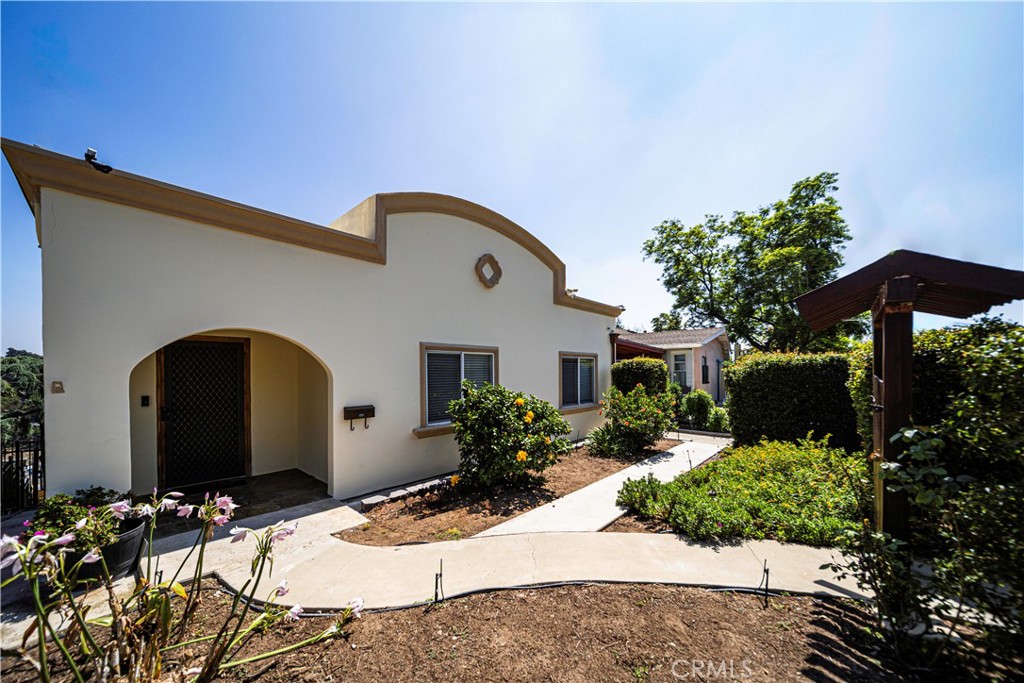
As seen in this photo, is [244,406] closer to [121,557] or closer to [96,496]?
[96,496]

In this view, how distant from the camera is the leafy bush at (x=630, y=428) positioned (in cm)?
Answer: 850

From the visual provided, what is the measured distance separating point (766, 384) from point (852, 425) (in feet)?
5.43

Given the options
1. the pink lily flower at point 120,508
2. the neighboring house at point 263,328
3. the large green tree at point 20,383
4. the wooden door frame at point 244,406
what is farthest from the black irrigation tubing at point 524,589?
the large green tree at point 20,383

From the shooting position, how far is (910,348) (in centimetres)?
285

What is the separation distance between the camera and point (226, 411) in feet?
20.9

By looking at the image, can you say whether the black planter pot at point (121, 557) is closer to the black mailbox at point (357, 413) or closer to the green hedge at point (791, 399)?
the black mailbox at point (357, 413)

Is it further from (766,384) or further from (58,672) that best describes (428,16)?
(766,384)

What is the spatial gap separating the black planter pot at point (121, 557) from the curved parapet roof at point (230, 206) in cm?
348

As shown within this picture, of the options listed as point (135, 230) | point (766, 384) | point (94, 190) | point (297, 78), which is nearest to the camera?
point (94, 190)

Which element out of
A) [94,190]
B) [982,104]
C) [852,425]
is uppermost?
[982,104]

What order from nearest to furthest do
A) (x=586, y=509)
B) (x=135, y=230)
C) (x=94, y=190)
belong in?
(x=94, y=190)
(x=135, y=230)
(x=586, y=509)

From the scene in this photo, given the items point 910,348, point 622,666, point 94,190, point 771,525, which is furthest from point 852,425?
point 94,190

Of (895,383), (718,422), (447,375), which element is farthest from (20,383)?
(718,422)

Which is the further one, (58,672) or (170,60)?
(170,60)
